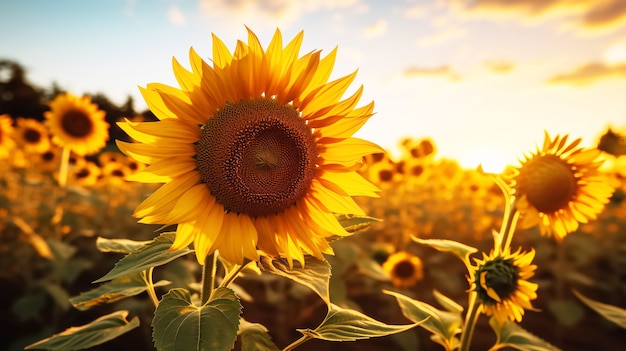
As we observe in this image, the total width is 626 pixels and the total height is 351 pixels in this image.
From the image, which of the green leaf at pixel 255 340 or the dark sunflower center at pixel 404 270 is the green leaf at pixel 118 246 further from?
the dark sunflower center at pixel 404 270

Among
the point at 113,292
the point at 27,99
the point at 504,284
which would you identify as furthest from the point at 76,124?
the point at 27,99

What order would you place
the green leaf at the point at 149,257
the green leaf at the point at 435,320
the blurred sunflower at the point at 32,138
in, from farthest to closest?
1. the blurred sunflower at the point at 32,138
2. the green leaf at the point at 435,320
3. the green leaf at the point at 149,257

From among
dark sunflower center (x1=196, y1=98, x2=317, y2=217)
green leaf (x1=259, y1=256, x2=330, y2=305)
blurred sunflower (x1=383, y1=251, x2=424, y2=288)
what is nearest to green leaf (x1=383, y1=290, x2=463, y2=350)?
green leaf (x1=259, y1=256, x2=330, y2=305)

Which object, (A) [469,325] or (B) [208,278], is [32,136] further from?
(A) [469,325]

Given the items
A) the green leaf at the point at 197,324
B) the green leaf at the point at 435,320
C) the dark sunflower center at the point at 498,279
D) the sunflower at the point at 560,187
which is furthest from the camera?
the sunflower at the point at 560,187

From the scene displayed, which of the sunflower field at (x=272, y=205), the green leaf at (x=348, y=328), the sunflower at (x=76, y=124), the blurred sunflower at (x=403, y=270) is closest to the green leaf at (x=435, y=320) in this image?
the sunflower field at (x=272, y=205)

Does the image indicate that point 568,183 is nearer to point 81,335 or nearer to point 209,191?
point 209,191
